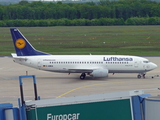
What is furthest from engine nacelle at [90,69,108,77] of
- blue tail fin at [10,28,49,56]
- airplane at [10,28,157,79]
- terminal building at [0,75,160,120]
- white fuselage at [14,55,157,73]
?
terminal building at [0,75,160,120]

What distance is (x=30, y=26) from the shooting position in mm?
140375

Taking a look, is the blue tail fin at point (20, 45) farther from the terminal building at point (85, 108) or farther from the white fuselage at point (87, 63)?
the terminal building at point (85, 108)

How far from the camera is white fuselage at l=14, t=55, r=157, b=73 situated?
4075 cm

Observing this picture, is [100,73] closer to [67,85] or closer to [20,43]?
[67,85]

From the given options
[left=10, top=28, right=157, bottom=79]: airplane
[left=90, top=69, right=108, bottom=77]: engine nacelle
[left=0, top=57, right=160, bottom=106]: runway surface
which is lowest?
[left=0, top=57, right=160, bottom=106]: runway surface

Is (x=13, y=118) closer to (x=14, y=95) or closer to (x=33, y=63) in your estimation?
(x=14, y=95)

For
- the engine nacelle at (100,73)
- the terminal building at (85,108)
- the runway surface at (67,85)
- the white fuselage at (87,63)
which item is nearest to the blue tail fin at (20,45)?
the white fuselage at (87,63)

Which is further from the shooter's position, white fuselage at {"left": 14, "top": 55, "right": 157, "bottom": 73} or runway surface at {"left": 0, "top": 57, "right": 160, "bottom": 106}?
white fuselage at {"left": 14, "top": 55, "right": 157, "bottom": 73}

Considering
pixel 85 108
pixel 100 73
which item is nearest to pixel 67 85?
pixel 100 73

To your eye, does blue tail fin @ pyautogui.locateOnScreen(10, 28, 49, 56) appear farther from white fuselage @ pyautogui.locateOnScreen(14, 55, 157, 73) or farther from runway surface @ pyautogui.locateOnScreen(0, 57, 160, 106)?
runway surface @ pyautogui.locateOnScreen(0, 57, 160, 106)

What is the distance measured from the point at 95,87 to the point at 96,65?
5513 millimetres

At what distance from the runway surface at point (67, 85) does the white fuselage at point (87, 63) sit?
4.15 ft

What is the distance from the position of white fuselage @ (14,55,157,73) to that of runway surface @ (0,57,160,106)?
4.15ft

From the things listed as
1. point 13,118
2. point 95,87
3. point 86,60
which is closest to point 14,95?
point 95,87
